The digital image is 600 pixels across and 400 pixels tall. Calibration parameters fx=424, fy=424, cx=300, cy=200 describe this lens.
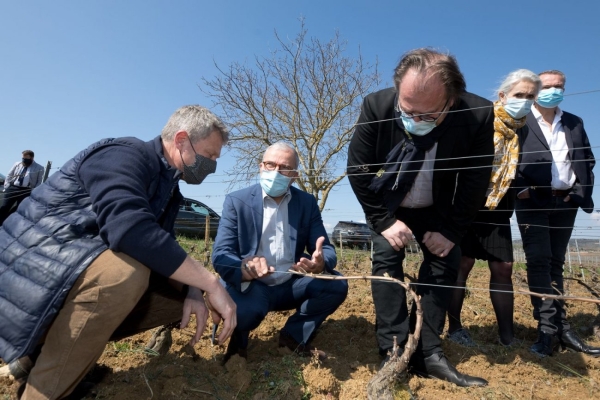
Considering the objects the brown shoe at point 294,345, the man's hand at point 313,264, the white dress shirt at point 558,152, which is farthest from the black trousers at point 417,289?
the white dress shirt at point 558,152

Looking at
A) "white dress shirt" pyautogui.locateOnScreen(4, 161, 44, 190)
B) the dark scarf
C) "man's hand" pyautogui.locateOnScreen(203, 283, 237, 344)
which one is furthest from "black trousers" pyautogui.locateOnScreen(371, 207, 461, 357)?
"white dress shirt" pyautogui.locateOnScreen(4, 161, 44, 190)

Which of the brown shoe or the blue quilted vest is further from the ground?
the blue quilted vest

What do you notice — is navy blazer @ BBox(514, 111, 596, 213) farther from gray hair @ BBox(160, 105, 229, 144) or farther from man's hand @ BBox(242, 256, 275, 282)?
gray hair @ BBox(160, 105, 229, 144)

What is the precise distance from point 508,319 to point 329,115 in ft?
46.4

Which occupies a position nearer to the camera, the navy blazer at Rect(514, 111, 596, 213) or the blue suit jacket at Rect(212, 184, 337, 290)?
the blue suit jacket at Rect(212, 184, 337, 290)

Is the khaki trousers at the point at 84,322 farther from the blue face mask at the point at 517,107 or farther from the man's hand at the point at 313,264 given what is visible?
the blue face mask at the point at 517,107

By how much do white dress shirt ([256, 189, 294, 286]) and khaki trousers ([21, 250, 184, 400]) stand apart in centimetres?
102

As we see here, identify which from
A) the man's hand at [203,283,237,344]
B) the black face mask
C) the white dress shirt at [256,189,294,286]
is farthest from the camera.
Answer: the white dress shirt at [256,189,294,286]

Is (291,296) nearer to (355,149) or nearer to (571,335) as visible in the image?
(355,149)

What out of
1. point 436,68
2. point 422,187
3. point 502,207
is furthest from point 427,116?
point 502,207

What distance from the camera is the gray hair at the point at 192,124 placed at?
80.7 inches

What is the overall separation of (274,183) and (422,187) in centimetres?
90

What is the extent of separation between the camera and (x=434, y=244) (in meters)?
2.42

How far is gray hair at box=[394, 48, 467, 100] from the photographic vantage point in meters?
2.00
